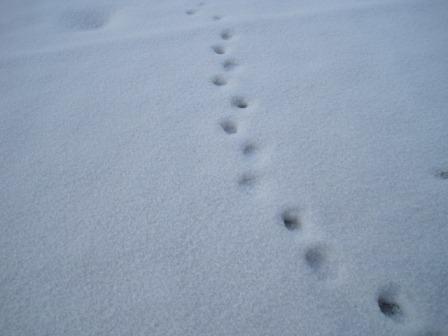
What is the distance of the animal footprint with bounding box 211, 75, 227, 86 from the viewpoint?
1.45 meters

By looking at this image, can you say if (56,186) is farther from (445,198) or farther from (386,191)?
(445,198)

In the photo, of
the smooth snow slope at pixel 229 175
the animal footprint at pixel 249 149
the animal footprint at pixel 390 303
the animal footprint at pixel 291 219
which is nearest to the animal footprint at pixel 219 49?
the smooth snow slope at pixel 229 175

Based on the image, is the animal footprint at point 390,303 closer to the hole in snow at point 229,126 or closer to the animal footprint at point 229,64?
the hole in snow at point 229,126

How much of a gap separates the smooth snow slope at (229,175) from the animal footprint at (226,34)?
0.08ft

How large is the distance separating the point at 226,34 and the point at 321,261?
124 cm

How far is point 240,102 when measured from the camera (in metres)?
1.36

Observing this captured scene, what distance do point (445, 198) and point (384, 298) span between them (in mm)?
396

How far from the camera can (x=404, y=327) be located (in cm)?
81

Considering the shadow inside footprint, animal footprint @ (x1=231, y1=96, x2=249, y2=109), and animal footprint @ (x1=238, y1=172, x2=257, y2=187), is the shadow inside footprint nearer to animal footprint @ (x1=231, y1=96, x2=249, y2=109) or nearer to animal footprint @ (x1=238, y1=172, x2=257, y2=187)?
animal footprint @ (x1=238, y1=172, x2=257, y2=187)

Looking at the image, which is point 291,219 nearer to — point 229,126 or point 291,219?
point 291,219

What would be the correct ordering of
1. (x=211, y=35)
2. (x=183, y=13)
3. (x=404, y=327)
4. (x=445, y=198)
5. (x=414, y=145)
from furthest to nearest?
(x=183, y=13) → (x=211, y=35) → (x=414, y=145) → (x=445, y=198) → (x=404, y=327)

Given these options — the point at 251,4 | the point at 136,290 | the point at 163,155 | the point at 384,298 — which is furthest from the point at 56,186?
the point at 251,4

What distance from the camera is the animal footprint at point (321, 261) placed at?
2.93 ft

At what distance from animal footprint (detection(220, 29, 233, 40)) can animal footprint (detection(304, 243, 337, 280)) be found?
Result: 1162 millimetres
